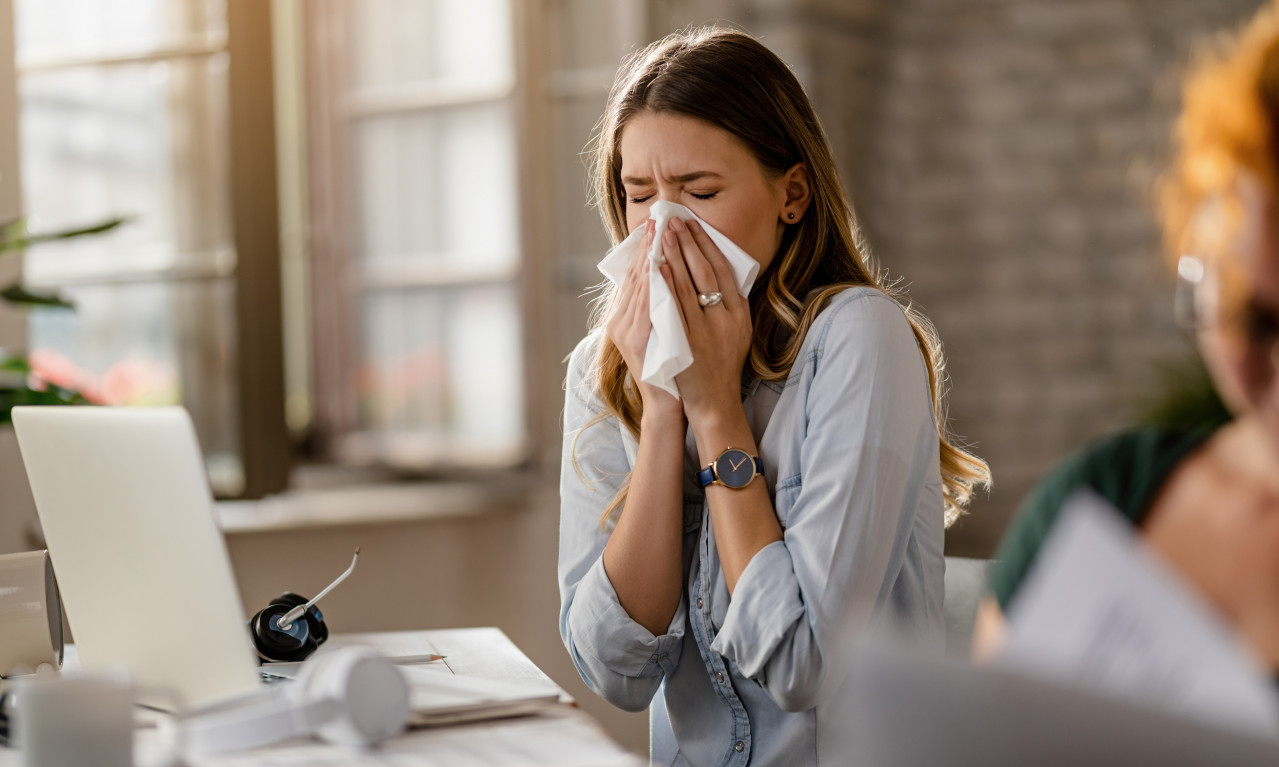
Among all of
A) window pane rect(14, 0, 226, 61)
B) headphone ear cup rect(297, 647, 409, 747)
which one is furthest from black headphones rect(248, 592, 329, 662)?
window pane rect(14, 0, 226, 61)

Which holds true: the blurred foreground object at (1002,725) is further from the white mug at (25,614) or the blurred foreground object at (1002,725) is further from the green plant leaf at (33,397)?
the green plant leaf at (33,397)

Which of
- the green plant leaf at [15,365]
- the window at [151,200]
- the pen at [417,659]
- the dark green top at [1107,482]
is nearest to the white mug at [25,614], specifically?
the pen at [417,659]

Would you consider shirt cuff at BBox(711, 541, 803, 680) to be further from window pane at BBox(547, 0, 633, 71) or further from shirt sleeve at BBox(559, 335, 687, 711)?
window pane at BBox(547, 0, 633, 71)

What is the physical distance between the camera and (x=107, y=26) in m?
2.45

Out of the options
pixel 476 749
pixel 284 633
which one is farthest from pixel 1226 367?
pixel 284 633

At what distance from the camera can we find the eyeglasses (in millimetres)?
521

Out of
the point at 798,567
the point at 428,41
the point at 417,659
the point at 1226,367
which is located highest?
the point at 428,41

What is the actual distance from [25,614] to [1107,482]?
968 millimetres

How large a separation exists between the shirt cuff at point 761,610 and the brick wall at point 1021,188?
183 cm

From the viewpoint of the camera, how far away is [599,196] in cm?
144

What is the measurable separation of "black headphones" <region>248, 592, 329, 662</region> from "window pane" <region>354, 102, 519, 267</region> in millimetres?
1494

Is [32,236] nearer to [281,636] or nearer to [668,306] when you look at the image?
[281,636]

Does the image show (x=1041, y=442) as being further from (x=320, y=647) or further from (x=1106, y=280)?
(x=320, y=647)

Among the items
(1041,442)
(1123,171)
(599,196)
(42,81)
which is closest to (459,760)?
(599,196)
